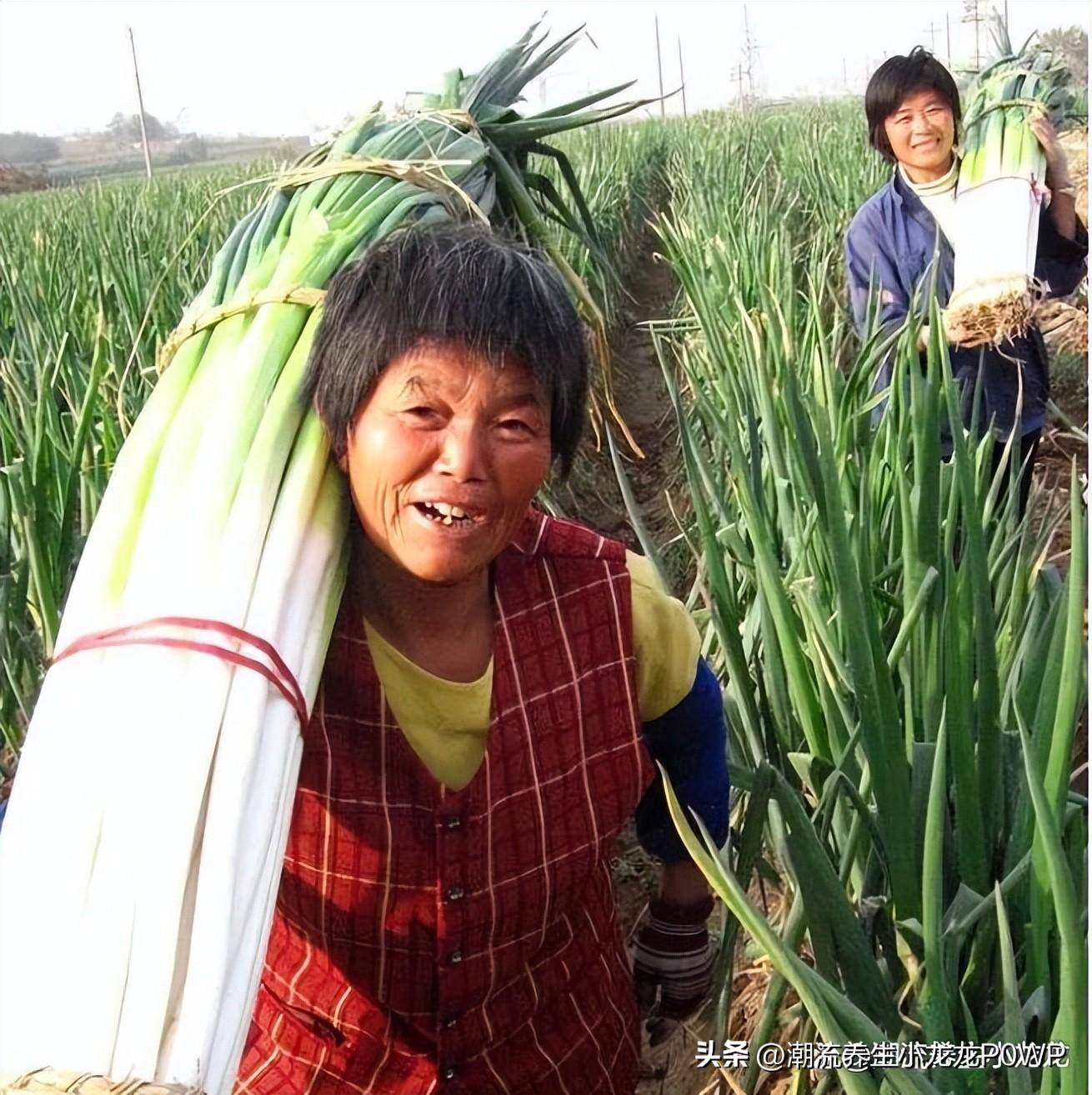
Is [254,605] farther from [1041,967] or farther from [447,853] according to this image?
[1041,967]

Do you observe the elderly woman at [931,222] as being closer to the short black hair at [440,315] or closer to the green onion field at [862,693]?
the green onion field at [862,693]

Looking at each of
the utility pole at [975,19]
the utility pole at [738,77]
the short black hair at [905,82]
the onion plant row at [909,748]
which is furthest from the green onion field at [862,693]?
the utility pole at [738,77]

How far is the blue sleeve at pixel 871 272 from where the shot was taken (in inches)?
81.7

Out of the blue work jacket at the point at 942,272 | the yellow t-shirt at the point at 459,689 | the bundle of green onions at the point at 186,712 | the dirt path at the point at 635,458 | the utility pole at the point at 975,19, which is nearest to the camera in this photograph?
the bundle of green onions at the point at 186,712

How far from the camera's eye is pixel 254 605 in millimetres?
729

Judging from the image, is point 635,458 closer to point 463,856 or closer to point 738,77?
point 463,856

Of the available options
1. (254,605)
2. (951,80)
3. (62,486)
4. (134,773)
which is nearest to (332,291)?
(254,605)

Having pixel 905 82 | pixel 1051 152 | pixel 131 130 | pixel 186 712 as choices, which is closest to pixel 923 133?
pixel 905 82

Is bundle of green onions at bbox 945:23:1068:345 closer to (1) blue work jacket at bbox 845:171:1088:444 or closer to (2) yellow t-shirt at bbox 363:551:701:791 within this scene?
(1) blue work jacket at bbox 845:171:1088:444

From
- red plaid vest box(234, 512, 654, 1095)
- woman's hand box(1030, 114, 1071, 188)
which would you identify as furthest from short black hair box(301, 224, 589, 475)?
woman's hand box(1030, 114, 1071, 188)

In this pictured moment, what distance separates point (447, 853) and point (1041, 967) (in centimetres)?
43

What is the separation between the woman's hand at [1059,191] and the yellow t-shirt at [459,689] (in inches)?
55.0

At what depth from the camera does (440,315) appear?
2.52 ft

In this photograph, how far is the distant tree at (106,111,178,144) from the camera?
92.4 feet
